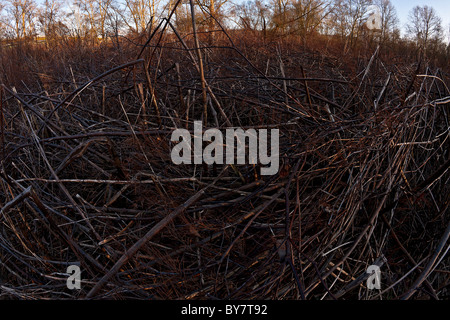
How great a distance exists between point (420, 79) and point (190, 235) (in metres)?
1.96

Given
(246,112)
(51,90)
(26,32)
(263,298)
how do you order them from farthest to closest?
(26,32) → (51,90) → (246,112) → (263,298)

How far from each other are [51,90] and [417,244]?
9.85 feet

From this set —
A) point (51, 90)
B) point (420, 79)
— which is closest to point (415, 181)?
point (420, 79)

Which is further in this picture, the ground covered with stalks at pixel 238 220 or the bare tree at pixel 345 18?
the bare tree at pixel 345 18

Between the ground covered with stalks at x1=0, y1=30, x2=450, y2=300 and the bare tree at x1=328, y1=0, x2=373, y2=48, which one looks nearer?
the ground covered with stalks at x1=0, y1=30, x2=450, y2=300

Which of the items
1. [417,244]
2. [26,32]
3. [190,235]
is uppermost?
[26,32]

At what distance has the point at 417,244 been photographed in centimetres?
150

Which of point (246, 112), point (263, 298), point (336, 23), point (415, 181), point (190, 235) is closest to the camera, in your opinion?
point (263, 298)

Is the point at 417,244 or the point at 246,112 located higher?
the point at 246,112

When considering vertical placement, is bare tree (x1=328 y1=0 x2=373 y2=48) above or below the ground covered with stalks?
above

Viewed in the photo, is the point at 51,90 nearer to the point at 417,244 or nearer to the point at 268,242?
the point at 268,242

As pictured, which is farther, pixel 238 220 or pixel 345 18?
pixel 345 18

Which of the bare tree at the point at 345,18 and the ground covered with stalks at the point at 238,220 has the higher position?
the bare tree at the point at 345,18
